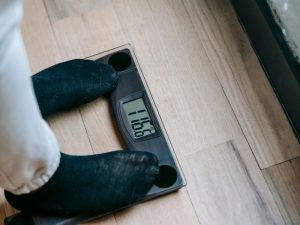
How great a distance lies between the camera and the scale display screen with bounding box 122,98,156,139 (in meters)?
0.90

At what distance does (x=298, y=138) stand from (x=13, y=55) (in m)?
0.64

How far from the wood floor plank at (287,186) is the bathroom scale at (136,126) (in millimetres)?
180

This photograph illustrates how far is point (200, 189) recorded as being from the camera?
0.87m

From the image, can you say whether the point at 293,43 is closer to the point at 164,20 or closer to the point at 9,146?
the point at 164,20

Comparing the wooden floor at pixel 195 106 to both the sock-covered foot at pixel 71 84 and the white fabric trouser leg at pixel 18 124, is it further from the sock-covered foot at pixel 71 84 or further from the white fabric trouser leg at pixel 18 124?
the white fabric trouser leg at pixel 18 124

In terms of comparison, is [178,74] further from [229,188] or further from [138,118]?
[229,188]

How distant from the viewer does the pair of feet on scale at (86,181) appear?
30.5 inches

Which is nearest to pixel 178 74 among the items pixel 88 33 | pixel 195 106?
pixel 195 106

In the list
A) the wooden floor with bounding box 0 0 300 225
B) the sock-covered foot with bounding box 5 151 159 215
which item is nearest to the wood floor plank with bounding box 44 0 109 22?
the wooden floor with bounding box 0 0 300 225

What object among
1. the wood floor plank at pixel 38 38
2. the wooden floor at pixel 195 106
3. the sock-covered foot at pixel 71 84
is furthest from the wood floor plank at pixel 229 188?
the wood floor plank at pixel 38 38

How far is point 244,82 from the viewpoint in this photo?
0.96 m

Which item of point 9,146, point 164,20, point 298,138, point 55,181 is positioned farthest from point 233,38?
point 9,146

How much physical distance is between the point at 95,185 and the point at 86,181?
0.06ft

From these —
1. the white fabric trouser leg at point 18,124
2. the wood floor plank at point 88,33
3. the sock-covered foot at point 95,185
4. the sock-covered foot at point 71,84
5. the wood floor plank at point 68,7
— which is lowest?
the sock-covered foot at point 95,185
